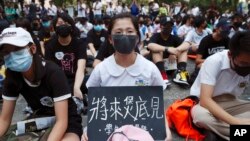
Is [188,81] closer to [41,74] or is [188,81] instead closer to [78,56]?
[78,56]

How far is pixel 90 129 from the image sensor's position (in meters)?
2.47

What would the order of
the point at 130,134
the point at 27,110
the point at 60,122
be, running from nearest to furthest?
the point at 130,134, the point at 60,122, the point at 27,110

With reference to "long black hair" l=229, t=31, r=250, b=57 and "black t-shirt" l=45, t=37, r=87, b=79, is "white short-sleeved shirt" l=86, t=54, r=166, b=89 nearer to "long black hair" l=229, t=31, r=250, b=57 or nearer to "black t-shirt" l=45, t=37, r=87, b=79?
"long black hair" l=229, t=31, r=250, b=57

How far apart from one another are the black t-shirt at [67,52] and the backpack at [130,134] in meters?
2.26

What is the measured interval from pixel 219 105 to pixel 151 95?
1.10 m

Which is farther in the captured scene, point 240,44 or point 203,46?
point 203,46

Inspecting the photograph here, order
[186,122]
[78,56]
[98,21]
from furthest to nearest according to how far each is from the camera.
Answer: [98,21] < [78,56] < [186,122]

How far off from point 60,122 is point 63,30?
6.37ft

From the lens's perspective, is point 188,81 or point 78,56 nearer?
point 78,56

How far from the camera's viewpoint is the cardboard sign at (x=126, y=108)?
2492 mm

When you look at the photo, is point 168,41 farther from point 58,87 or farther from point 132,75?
point 58,87

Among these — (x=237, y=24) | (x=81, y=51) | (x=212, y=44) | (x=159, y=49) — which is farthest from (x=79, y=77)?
(x=237, y=24)

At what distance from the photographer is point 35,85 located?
279 centimetres

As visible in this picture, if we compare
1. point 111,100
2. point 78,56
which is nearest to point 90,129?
point 111,100
